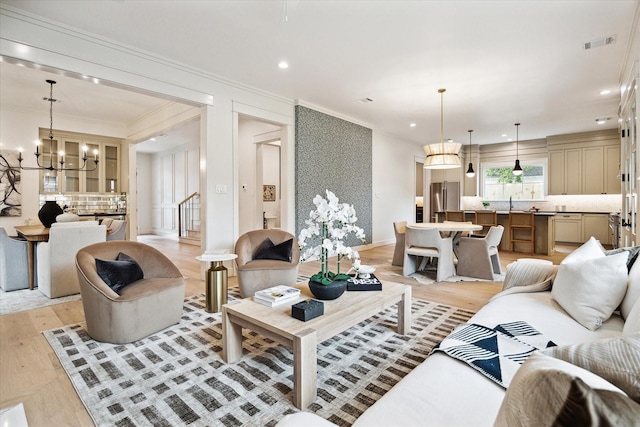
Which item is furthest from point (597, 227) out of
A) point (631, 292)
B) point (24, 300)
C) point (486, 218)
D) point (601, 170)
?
point (24, 300)

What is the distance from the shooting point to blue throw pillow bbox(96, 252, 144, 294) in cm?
254

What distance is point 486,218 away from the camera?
714cm

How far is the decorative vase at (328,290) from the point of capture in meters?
2.17

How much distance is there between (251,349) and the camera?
233 cm

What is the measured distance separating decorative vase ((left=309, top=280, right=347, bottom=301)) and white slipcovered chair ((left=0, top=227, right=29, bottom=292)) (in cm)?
413

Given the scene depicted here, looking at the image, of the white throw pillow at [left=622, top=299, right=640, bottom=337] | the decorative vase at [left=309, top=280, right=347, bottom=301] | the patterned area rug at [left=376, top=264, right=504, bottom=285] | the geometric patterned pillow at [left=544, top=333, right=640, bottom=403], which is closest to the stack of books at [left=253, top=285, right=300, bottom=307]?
the decorative vase at [left=309, top=280, right=347, bottom=301]

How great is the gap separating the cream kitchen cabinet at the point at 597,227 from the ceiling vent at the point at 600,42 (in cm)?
571

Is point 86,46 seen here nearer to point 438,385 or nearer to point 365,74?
point 365,74

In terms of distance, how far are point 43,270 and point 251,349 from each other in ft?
10.3

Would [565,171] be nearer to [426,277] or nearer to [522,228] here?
[522,228]

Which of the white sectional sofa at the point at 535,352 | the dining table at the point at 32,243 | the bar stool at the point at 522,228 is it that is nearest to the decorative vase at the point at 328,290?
the white sectional sofa at the point at 535,352

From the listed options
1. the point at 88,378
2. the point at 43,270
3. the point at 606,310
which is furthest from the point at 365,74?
the point at 43,270

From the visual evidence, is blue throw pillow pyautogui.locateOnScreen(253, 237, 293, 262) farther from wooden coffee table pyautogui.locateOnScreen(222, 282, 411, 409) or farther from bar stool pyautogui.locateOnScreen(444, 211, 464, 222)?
bar stool pyautogui.locateOnScreen(444, 211, 464, 222)

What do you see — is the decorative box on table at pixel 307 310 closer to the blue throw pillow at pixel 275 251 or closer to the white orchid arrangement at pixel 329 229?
the white orchid arrangement at pixel 329 229
